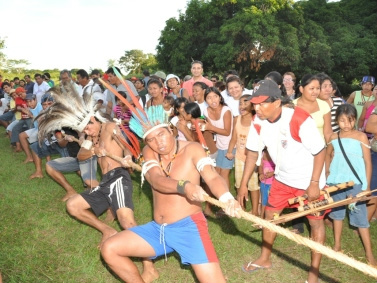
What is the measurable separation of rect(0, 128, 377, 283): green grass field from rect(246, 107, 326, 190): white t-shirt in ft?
3.77

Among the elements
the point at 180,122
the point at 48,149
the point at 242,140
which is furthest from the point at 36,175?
the point at 242,140

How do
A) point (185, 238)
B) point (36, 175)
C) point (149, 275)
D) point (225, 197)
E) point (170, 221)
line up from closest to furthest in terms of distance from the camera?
point (225, 197) → point (185, 238) → point (170, 221) → point (149, 275) → point (36, 175)

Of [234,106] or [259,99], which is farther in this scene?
[234,106]

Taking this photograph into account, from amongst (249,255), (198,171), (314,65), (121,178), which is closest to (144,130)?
(198,171)

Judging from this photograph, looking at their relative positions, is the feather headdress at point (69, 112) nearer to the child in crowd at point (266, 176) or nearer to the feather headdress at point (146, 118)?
the feather headdress at point (146, 118)

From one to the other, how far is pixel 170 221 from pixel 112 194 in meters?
1.46

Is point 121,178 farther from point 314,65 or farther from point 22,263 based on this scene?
point 314,65

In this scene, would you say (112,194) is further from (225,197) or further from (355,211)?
(355,211)

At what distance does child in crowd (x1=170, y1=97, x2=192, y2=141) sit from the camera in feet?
19.6

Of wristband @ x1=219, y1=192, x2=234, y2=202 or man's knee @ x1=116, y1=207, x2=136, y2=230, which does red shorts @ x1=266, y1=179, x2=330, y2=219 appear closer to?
wristband @ x1=219, y1=192, x2=234, y2=202

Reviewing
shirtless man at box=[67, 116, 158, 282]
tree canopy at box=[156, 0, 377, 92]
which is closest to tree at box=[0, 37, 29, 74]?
tree canopy at box=[156, 0, 377, 92]

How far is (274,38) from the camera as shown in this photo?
22.7m

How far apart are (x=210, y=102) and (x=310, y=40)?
22.0 m

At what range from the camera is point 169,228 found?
10.8 feet
